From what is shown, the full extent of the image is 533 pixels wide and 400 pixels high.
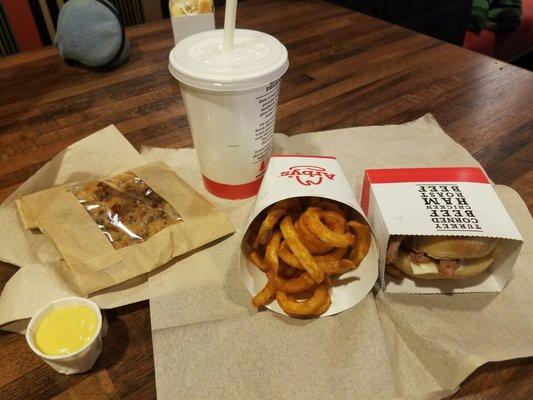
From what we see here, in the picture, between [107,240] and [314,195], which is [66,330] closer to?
[107,240]

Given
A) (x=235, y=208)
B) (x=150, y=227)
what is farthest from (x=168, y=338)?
(x=235, y=208)

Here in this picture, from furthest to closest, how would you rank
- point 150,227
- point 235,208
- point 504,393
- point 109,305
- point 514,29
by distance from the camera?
point 514,29
point 235,208
point 150,227
point 109,305
point 504,393

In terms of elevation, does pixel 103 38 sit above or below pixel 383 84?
above

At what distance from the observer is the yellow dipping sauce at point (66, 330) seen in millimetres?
663

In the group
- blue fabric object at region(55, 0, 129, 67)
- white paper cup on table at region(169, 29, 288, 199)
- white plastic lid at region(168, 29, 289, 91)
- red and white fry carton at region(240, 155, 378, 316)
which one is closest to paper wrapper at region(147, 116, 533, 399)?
red and white fry carton at region(240, 155, 378, 316)

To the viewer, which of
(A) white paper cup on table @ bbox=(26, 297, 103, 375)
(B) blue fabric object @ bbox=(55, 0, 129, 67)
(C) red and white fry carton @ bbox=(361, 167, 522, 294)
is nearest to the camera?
(A) white paper cup on table @ bbox=(26, 297, 103, 375)

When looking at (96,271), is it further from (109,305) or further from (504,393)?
(504,393)

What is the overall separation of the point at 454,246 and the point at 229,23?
24.5 inches

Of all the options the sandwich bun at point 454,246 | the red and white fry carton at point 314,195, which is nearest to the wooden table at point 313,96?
the red and white fry carton at point 314,195

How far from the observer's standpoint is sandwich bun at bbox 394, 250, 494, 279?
83cm

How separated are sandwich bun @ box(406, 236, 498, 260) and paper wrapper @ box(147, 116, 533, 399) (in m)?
0.10

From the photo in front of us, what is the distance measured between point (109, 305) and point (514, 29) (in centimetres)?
284

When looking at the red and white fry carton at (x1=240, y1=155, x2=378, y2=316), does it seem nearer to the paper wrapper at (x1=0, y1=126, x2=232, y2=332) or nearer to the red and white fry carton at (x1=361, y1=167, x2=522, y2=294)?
the red and white fry carton at (x1=361, y1=167, x2=522, y2=294)

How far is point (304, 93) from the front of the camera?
1464mm
